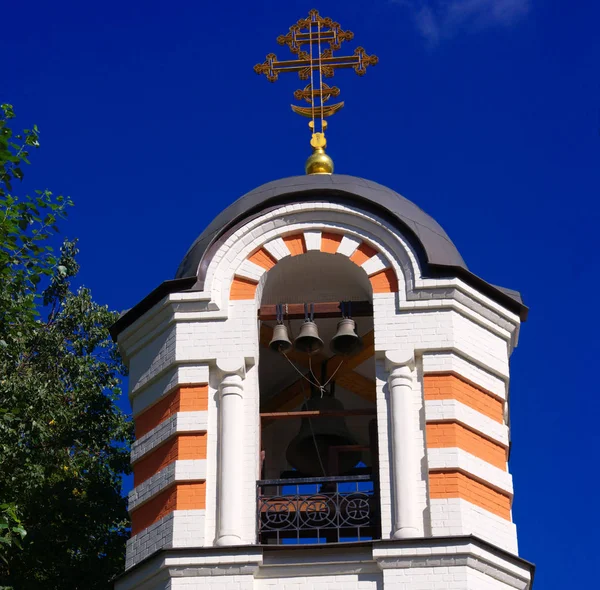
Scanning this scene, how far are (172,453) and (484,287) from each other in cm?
350

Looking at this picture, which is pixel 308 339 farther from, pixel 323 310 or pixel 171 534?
pixel 171 534

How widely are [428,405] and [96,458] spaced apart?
21.8ft

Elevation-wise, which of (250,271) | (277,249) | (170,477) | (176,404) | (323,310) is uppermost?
(277,249)

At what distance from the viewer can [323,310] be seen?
1653 centimetres

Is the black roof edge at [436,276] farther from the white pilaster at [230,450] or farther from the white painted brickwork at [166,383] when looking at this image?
the white pilaster at [230,450]

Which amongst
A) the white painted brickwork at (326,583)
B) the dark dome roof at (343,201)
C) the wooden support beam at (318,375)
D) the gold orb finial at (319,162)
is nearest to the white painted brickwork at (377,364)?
the white painted brickwork at (326,583)

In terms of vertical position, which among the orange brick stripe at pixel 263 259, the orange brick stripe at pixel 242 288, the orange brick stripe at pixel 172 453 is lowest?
the orange brick stripe at pixel 172 453

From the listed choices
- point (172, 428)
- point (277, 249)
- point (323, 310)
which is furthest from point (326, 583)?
point (277, 249)

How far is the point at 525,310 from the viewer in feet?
54.1

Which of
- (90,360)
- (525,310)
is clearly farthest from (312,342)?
(90,360)

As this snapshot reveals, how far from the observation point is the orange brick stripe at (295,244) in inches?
651

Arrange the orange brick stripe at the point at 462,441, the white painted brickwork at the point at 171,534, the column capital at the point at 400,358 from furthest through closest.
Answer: the column capital at the point at 400,358 < the orange brick stripe at the point at 462,441 < the white painted brickwork at the point at 171,534

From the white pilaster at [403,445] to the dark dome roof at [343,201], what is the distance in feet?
3.80

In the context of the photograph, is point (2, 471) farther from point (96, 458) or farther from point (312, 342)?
point (312, 342)
